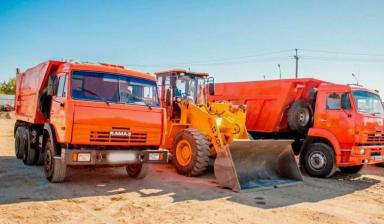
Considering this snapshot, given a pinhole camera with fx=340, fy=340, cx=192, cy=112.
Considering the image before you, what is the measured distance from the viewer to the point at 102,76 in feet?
23.1

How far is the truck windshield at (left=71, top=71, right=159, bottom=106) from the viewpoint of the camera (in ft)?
22.0

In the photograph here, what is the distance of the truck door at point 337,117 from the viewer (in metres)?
9.09

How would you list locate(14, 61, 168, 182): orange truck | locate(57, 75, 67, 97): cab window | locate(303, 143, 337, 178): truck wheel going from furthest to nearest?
locate(303, 143, 337, 178): truck wheel
locate(57, 75, 67, 97): cab window
locate(14, 61, 168, 182): orange truck

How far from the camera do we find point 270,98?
11.3 m

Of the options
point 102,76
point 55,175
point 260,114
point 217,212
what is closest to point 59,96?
point 102,76

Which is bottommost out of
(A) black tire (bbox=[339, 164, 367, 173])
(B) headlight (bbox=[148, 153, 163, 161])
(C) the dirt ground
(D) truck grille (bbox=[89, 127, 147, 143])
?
(C) the dirt ground

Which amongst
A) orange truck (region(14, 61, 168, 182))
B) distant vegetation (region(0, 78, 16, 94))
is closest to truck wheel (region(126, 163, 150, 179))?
orange truck (region(14, 61, 168, 182))

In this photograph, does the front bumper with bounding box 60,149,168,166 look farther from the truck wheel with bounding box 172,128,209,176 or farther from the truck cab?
the truck cab

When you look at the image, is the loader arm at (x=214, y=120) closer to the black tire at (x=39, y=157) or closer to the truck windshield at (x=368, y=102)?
the truck windshield at (x=368, y=102)

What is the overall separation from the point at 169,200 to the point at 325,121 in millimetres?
5509

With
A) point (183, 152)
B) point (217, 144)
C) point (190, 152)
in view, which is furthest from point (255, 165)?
point (183, 152)

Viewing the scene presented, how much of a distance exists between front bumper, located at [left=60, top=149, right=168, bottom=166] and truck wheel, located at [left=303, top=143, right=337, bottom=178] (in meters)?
4.56

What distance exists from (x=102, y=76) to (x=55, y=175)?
2.26 m

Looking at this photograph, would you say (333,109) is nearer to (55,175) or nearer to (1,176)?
(55,175)
